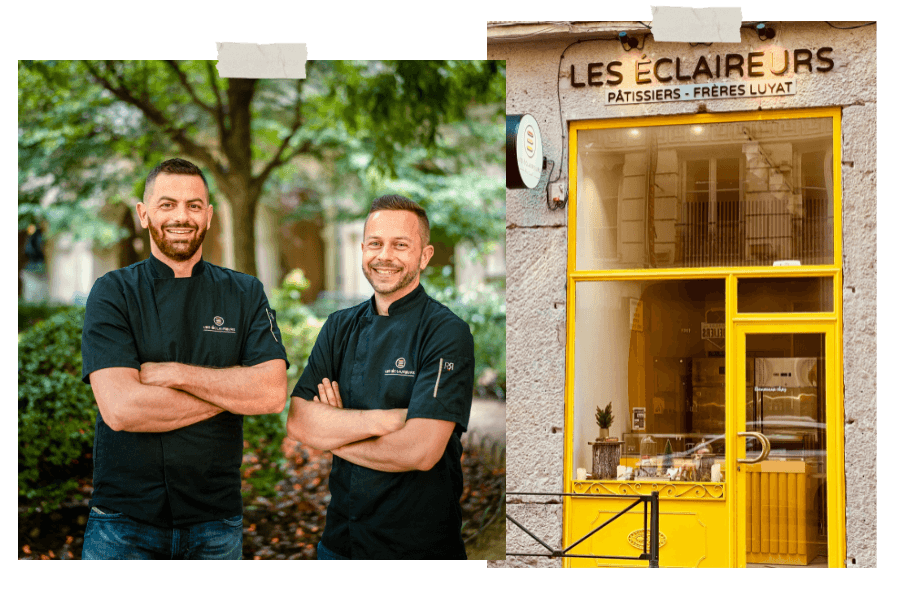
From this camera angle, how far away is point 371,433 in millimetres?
6918

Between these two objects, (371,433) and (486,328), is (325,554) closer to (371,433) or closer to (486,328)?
(371,433)

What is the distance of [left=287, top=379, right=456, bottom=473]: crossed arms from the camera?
691cm

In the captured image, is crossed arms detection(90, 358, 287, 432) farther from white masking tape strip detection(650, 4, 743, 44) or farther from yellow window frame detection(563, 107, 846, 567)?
white masking tape strip detection(650, 4, 743, 44)

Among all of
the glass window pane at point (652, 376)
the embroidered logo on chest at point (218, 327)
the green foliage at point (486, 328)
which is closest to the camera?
the embroidered logo on chest at point (218, 327)

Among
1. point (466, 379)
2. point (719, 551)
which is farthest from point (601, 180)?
point (719, 551)

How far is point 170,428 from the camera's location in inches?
268

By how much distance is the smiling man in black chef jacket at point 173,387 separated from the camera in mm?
6758

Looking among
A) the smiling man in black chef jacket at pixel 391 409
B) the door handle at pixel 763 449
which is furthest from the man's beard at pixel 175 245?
the door handle at pixel 763 449

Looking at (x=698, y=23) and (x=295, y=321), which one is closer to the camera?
(x=698, y=23)

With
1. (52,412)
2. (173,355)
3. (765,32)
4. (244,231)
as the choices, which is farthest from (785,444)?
(52,412)

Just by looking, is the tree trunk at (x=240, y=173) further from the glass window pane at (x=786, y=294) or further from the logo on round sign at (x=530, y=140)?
the glass window pane at (x=786, y=294)

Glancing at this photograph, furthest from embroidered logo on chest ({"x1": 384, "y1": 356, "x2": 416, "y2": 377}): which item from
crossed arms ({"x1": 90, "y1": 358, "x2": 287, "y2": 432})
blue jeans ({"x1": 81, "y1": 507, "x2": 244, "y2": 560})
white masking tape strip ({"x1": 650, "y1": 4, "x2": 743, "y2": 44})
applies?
white masking tape strip ({"x1": 650, "y1": 4, "x2": 743, "y2": 44})

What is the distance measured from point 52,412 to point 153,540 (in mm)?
1673

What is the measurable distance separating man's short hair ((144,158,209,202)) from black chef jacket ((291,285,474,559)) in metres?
1.69
